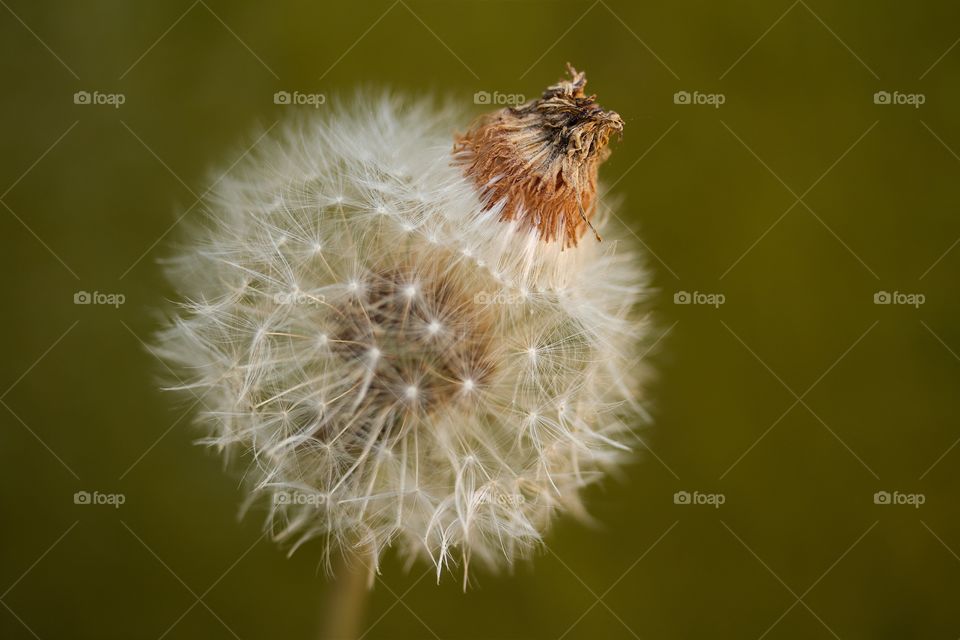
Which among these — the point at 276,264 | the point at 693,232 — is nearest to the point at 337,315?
the point at 276,264

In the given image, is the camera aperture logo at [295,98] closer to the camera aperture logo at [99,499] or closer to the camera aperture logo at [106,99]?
the camera aperture logo at [106,99]

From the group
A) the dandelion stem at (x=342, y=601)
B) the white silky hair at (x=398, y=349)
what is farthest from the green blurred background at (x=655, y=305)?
the white silky hair at (x=398, y=349)

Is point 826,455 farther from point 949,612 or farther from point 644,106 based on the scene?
point 644,106

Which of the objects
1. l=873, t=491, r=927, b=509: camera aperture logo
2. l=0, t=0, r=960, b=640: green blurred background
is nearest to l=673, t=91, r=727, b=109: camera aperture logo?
l=0, t=0, r=960, b=640: green blurred background

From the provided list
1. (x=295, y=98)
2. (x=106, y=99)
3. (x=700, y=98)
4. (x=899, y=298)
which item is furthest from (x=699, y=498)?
(x=106, y=99)

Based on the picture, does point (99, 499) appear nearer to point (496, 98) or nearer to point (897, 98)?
point (496, 98)

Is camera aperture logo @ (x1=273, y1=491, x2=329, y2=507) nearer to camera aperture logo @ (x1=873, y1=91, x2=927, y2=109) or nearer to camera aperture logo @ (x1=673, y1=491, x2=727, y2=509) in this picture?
camera aperture logo @ (x1=673, y1=491, x2=727, y2=509)
